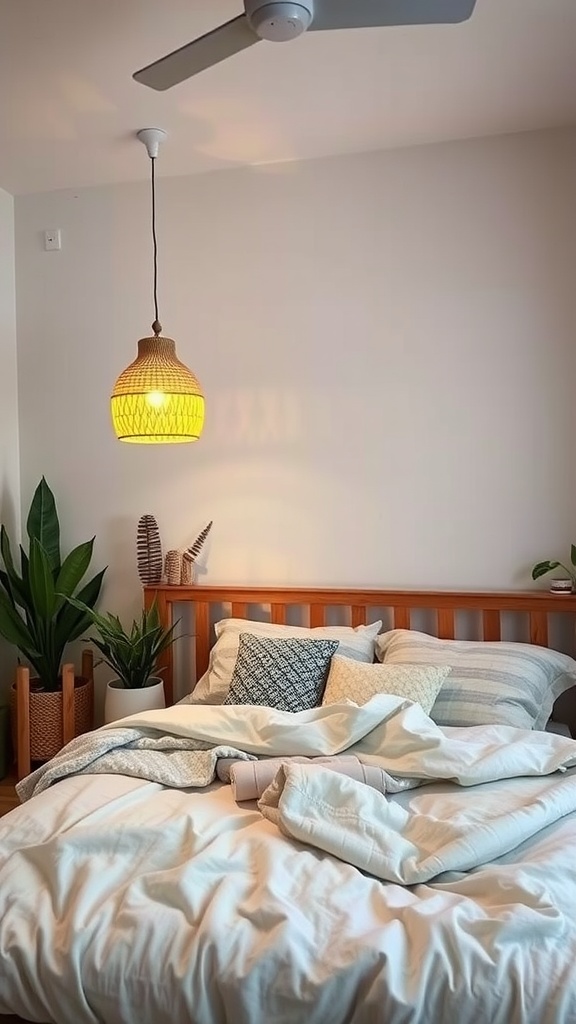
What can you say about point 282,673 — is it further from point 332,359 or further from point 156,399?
point 332,359

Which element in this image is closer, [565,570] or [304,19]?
[304,19]

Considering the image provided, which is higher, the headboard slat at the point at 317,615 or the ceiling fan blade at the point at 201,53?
the ceiling fan blade at the point at 201,53

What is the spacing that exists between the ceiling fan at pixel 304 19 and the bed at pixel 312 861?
5.28 ft

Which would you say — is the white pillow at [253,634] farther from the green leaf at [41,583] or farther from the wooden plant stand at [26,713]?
the green leaf at [41,583]

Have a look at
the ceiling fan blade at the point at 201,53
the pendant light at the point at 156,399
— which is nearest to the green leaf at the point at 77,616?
the pendant light at the point at 156,399

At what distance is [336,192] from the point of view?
124 inches

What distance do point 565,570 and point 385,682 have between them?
36.1 inches

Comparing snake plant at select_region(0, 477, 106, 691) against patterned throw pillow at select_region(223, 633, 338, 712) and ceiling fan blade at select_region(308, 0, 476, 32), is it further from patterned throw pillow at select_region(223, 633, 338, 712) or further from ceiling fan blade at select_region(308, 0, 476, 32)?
ceiling fan blade at select_region(308, 0, 476, 32)

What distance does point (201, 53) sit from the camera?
1824mm

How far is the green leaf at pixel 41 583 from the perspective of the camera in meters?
3.11

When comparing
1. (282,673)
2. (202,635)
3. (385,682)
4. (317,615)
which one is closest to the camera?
(385,682)

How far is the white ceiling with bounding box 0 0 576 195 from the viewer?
7.14ft

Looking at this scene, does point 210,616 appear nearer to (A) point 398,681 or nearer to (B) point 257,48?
(A) point 398,681

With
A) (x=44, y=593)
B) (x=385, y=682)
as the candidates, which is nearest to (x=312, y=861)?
(x=385, y=682)
